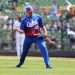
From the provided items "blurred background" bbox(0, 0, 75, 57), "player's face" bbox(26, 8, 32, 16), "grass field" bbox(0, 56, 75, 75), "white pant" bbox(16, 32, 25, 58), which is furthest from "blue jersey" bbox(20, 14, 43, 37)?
"blurred background" bbox(0, 0, 75, 57)

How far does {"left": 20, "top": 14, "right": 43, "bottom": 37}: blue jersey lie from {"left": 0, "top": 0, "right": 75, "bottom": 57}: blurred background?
24.3ft

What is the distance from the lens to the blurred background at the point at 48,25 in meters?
21.4

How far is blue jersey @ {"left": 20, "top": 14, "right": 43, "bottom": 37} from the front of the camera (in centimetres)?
1386

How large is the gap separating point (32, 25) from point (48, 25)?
7964mm

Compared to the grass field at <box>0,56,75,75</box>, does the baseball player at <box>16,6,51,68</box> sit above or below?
above

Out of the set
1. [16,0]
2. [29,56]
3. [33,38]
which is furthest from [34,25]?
[16,0]

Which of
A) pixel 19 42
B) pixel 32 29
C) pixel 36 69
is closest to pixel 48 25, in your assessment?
pixel 19 42

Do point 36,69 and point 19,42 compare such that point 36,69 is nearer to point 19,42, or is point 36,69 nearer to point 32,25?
point 32,25

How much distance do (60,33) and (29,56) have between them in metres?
1.93

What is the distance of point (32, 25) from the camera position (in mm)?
13883

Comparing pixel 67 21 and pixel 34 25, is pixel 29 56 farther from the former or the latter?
pixel 34 25

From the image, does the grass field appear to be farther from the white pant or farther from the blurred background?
the blurred background

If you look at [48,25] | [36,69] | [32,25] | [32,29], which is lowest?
[36,69]

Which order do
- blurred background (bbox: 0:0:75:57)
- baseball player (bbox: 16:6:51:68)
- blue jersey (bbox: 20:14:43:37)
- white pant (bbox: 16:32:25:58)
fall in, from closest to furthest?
1. baseball player (bbox: 16:6:51:68)
2. blue jersey (bbox: 20:14:43:37)
3. white pant (bbox: 16:32:25:58)
4. blurred background (bbox: 0:0:75:57)
